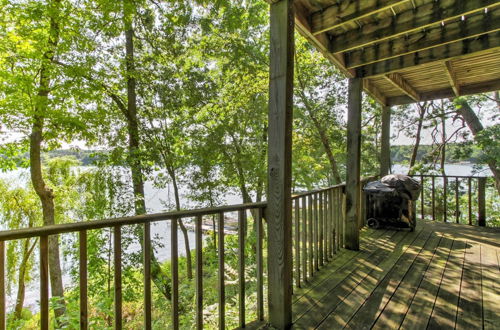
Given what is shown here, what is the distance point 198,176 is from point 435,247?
22.2 feet

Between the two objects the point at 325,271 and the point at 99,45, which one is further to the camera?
the point at 99,45

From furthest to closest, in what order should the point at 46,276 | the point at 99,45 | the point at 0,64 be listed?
the point at 99,45
the point at 0,64
the point at 46,276

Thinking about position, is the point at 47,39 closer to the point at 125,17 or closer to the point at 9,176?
the point at 125,17

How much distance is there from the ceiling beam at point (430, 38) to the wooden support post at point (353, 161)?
14.4 inches

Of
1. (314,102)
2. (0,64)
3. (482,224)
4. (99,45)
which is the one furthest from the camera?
(314,102)

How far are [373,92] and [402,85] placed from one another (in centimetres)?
43

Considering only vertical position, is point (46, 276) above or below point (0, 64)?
below

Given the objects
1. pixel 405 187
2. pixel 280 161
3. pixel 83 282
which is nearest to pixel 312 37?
pixel 280 161

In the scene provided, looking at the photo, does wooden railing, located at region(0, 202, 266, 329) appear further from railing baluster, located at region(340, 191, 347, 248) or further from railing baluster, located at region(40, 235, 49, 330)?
railing baluster, located at region(340, 191, 347, 248)

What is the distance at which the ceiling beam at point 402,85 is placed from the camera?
3771mm

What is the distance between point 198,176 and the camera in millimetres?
8719

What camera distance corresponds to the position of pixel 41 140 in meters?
6.42

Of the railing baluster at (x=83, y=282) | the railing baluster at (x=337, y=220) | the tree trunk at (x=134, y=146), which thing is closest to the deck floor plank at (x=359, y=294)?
Answer: the railing baluster at (x=337, y=220)

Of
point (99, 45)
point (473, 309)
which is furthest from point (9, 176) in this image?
point (473, 309)
